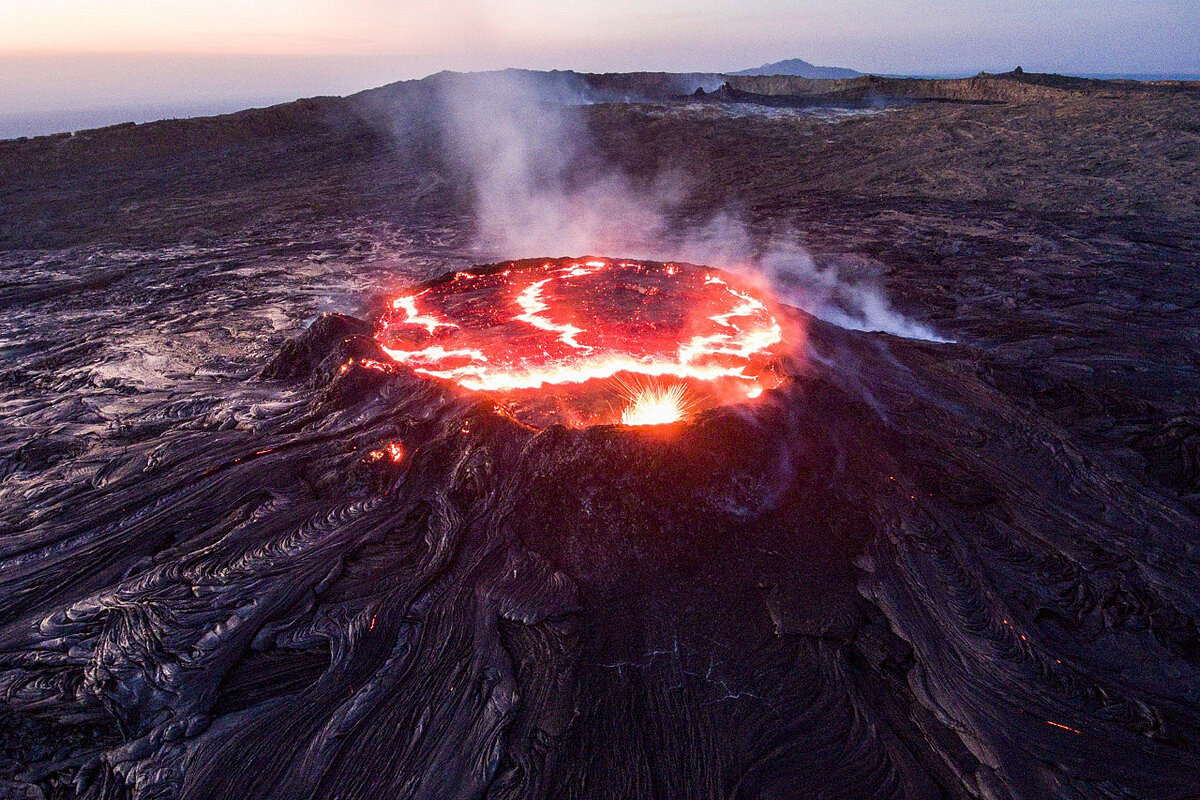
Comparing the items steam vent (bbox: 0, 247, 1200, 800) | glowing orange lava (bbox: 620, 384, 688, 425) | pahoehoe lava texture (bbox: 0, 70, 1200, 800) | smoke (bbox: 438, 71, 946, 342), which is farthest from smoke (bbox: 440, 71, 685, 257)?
steam vent (bbox: 0, 247, 1200, 800)

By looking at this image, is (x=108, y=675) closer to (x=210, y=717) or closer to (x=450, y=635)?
(x=210, y=717)

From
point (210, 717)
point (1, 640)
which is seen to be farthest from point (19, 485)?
point (210, 717)

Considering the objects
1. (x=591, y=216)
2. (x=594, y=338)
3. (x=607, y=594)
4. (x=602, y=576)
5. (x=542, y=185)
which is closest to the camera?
(x=607, y=594)

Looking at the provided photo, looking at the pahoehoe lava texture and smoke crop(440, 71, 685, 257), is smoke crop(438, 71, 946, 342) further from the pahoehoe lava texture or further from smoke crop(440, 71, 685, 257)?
the pahoehoe lava texture

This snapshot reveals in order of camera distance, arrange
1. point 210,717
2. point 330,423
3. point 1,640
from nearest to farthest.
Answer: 1. point 210,717
2. point 1,640
3. point 330,423

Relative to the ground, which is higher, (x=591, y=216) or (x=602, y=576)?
(x=591, y=216)

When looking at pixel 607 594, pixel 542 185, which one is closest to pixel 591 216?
pixel 542 185

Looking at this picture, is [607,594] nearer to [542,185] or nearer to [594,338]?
[594,338]
